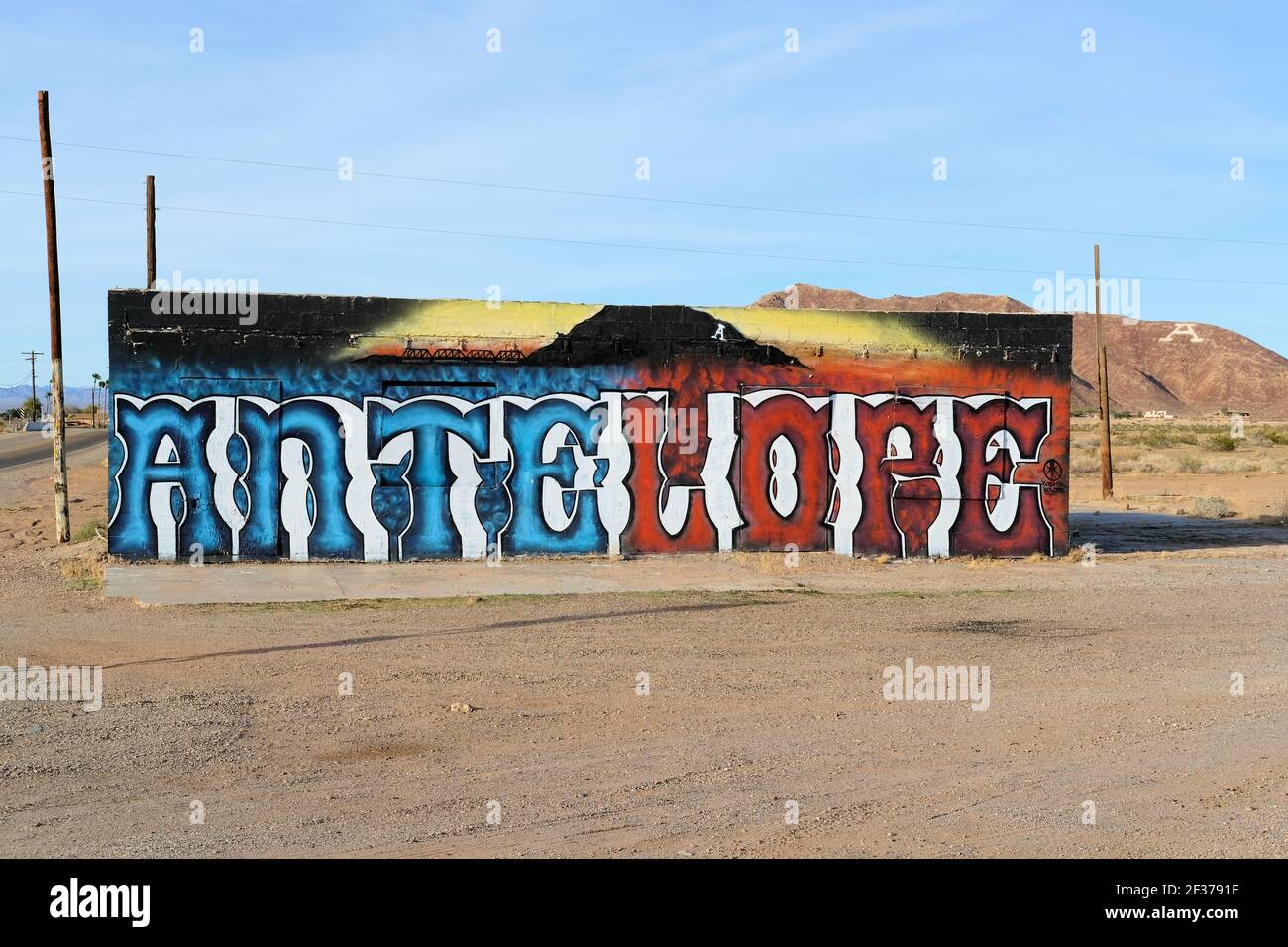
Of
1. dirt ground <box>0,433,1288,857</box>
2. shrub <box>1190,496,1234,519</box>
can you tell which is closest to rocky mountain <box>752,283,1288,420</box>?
shrub <box>1190,496,1234,519</box>

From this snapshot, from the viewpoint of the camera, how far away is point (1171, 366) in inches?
5615

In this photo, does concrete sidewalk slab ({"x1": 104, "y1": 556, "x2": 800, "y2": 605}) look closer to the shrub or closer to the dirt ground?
the dirt ground

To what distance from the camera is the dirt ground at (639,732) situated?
6.77m

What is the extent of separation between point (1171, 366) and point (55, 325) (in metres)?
139

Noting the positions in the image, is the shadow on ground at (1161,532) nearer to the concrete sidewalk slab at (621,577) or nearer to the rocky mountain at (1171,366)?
the concrete sidewalk slab at (621,577)

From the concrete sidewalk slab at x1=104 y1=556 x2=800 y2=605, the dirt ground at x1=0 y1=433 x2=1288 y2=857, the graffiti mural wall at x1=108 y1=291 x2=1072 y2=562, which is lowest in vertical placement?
the dirt ground at x1=0 y1=433 x2=1288 y2=857

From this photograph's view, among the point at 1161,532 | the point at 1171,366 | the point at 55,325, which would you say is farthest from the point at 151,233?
the point at 1171,366

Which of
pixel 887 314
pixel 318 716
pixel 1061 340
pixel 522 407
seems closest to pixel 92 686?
pixel 318 716

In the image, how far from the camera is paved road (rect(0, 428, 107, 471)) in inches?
1740

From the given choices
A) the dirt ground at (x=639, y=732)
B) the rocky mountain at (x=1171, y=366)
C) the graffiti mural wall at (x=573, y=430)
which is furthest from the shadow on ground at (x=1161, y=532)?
the rocky mountain at (x=1171, y=366)

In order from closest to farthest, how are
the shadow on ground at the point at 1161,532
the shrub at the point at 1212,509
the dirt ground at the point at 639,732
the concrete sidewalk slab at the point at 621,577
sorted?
the dirt ground at the point at 639,732 → the concrete sidewalk slab at the point at 621,577 → the shadow on ground at the point at 1161,532 → the shrub at the point at 1212,509

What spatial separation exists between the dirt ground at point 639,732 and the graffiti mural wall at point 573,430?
370 cm

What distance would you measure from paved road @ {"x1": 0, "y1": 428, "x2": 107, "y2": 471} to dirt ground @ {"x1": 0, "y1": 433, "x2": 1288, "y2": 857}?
94.0ft

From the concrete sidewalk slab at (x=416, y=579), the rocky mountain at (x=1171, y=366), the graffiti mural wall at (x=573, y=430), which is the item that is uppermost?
the rocky mountain at (x=1171, y=366)
